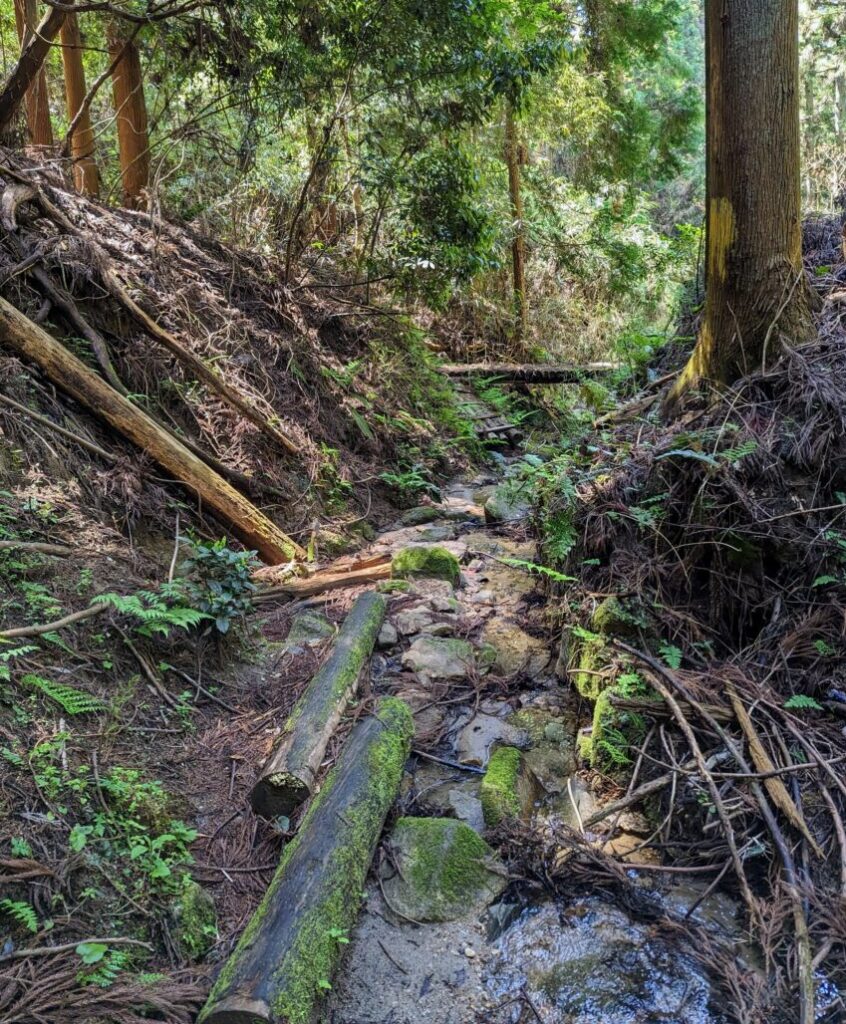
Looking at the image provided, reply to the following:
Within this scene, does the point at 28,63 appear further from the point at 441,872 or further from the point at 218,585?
the point at 441,872

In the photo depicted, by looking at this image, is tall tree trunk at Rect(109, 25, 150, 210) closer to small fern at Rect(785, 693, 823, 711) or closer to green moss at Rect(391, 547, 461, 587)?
green moss at Rect(391, 547, 461, 587)

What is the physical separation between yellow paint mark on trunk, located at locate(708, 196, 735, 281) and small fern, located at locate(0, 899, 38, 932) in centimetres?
504

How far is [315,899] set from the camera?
278cm

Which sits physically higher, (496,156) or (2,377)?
(496,156)

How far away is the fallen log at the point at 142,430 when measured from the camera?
533cm

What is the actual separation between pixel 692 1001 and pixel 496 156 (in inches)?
549

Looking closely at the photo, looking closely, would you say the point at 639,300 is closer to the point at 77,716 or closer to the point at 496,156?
the point at 496,156

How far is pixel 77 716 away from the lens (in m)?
3.43

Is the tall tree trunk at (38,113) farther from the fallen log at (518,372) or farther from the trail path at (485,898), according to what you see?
the trail path at (485,898)

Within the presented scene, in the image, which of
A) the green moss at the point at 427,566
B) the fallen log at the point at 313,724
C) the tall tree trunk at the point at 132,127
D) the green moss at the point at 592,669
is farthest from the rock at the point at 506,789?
the tall tree trunk at the point at 132,127

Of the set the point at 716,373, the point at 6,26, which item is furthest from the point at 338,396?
the point at 6,26

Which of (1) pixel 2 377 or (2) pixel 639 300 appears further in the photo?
(2) pixel 639 300

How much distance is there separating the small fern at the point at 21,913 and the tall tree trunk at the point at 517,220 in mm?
12936

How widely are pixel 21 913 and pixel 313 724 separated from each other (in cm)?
159
